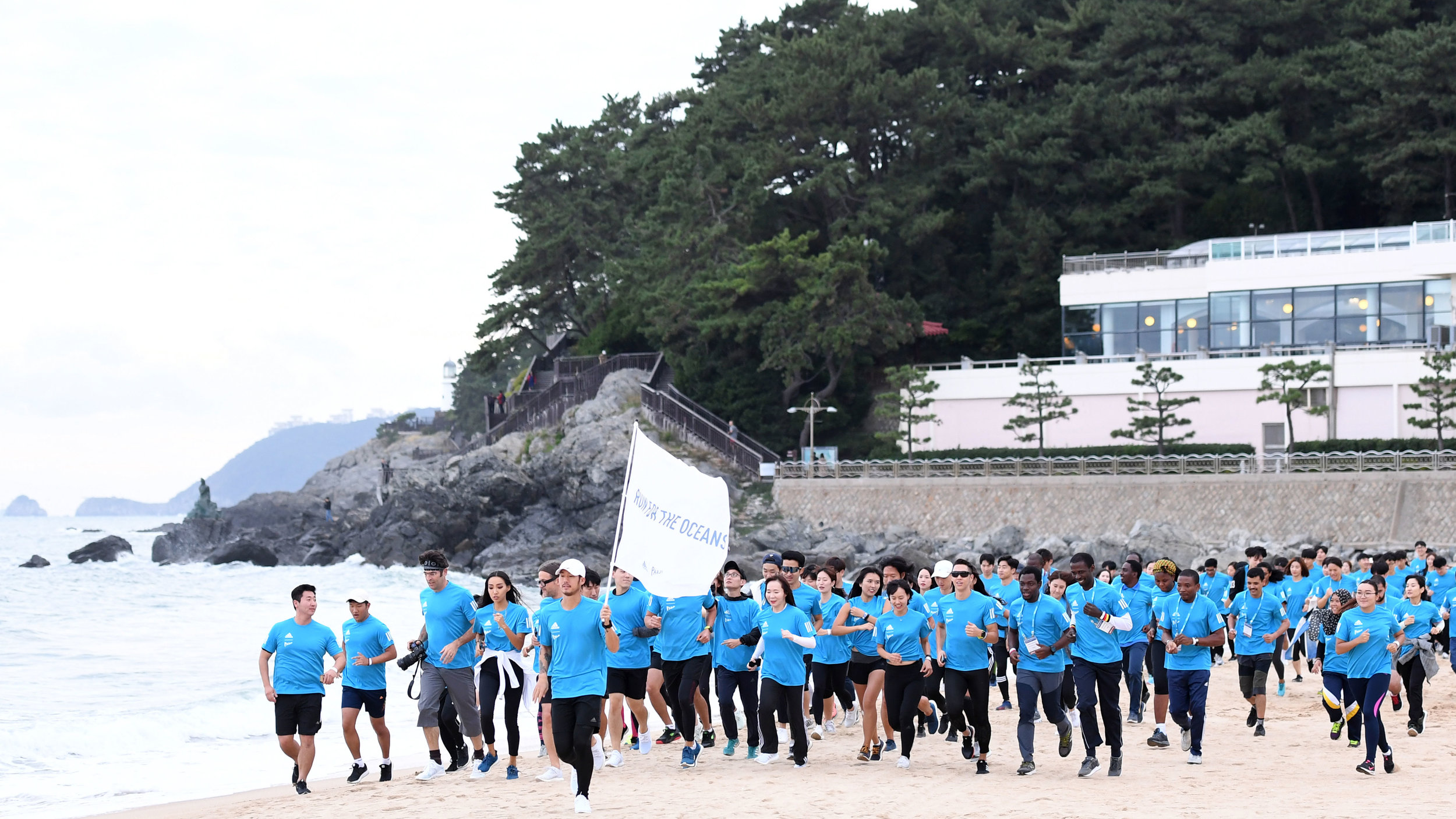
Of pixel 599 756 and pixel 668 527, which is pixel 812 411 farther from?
pixel 668 527

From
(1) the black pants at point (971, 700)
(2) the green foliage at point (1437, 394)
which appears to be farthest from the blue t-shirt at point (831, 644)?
(2) the green foliage at point (1437, 394)

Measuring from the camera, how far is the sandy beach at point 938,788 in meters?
10.4

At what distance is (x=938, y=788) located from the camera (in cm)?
1132

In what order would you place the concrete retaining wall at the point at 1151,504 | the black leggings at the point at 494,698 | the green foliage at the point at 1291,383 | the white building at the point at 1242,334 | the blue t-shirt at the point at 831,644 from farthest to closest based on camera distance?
the white building at the point at 1242,334, the green foliage at the point at 1291,383, the concrete retaining wall at the point at 1151,504, the blue t-shirt at the point at 831,644, the black leggings at the point at 494,698

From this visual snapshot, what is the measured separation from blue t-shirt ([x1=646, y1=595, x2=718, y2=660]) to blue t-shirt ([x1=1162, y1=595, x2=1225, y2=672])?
3.99m

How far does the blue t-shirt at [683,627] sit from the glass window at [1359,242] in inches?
1645

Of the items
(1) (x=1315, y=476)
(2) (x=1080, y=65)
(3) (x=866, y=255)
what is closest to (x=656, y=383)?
(3) (x=866, y=255)

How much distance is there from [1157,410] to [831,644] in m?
38.5

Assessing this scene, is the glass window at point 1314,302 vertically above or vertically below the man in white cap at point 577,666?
above

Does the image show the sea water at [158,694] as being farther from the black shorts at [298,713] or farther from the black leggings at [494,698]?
the black shorts at [298,713]

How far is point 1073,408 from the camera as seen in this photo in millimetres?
48781

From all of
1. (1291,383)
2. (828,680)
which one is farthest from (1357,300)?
(828,680)

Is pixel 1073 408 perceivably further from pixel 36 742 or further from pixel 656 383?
pixel 36 742

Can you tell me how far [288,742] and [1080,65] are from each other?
5498cm
